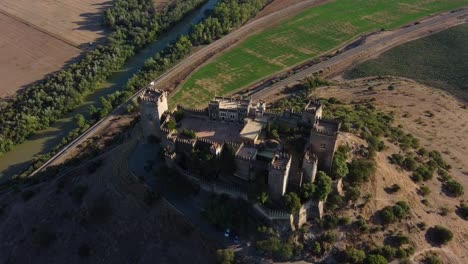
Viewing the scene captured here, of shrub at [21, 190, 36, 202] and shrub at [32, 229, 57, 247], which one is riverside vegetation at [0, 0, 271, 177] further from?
shrub at [32, 229, 57, 247]

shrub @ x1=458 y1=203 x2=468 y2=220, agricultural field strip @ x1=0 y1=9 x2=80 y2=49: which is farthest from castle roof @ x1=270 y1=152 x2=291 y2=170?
agricultural field strip @ x1=0 y1=9 x2=80 y2=49

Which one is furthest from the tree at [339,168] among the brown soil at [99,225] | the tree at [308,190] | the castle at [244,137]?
the brown soil at [99,225]

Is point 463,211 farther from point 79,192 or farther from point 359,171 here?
point 79,192

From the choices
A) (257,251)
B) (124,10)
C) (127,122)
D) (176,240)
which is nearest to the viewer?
(257,251)

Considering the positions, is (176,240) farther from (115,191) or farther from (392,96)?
(392,96)

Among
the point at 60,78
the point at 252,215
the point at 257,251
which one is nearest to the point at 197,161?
the point at 252,215
